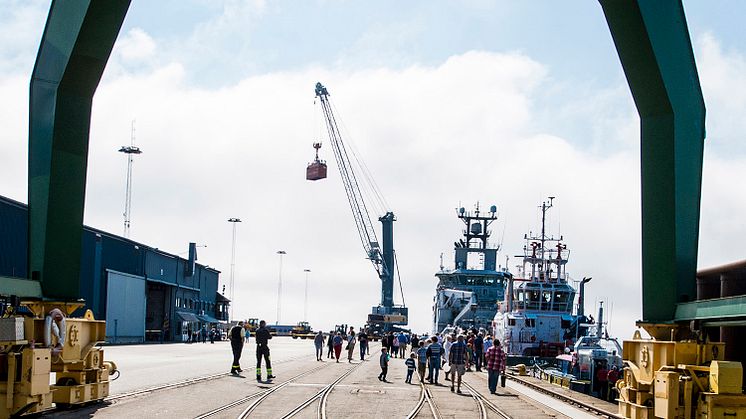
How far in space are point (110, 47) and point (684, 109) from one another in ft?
37.1

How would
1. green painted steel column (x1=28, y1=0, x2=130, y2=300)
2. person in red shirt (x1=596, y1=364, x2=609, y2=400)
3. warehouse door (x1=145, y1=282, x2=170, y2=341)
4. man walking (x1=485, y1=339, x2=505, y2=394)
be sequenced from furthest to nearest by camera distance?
warehouse door (x1=145, y1=282, x2=170, y2=341) < person in red shirt (x1=596, y1=364, x2=609, y2=400) < man walking (x1=485, y1=339, x2=505, y2=394) < green painted steel column (x1=28, y1=0, x2=130, y2=300)

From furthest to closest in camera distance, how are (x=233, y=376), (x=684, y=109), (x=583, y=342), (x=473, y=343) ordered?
(x=473, y=343)
(x=583, y=342)
(x=233, y=376)
(x=684, y=109)

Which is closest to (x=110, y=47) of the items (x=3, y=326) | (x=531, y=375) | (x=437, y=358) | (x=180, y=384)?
(x=3, y=326)

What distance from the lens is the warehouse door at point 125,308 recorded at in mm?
59781

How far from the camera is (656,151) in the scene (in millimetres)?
15414

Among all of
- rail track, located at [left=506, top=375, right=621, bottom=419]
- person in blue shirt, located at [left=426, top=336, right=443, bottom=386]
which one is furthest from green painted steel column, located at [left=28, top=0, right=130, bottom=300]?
person in blue shirt, located at [left=426, top=336, right=443, bottom=386]

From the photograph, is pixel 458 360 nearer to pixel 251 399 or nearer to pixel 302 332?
pixel 251 399

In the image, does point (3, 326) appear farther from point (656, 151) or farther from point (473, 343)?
point (473, 343)

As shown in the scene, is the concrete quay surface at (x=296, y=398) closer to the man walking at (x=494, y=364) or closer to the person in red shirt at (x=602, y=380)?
the man walking at (x=494, y=364)

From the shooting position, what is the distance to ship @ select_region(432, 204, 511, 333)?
59.4m

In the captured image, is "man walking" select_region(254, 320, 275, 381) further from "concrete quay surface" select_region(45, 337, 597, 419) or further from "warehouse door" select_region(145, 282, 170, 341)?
"warehouse door" select_region(145, 282, 170, 341)

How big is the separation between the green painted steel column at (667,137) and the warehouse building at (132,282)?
33.3m

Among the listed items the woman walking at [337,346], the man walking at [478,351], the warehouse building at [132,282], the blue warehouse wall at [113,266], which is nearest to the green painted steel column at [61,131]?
the blue warehouse wall at [113,266]

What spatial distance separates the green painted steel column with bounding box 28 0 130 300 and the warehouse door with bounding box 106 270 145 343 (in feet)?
142
